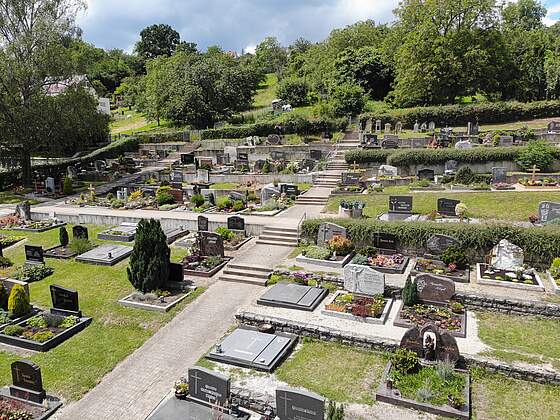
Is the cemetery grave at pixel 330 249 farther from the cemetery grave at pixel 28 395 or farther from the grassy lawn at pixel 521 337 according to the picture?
the cemetery grave at pixel 28 395

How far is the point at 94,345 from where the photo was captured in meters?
13.7

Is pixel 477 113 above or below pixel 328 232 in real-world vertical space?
above

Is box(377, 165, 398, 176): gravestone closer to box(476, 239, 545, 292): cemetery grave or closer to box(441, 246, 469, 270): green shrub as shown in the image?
box(441, 246, 469, 270): green shrub

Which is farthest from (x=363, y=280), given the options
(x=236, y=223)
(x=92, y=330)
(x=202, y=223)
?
(x=202, y=223)

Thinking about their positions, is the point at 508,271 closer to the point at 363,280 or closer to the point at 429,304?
the point at 429,304

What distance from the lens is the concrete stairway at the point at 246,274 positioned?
57.9ft

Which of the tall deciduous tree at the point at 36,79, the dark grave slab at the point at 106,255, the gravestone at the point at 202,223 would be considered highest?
the tall deciduous tree at the point at 36,79

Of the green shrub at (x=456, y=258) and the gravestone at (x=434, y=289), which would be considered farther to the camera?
the green shrub at (x=456, y=258)

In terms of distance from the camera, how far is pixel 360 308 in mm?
14148

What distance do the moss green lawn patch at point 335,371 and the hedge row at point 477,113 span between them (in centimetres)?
3369

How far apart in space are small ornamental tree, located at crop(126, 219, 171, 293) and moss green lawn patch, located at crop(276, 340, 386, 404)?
606 cm

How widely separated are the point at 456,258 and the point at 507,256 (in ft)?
5.61

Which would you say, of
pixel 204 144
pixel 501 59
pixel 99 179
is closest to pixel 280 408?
pixel 99 179

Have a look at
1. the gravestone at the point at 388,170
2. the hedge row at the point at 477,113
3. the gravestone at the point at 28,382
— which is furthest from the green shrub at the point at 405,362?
the hedge row at the point at 477,113
